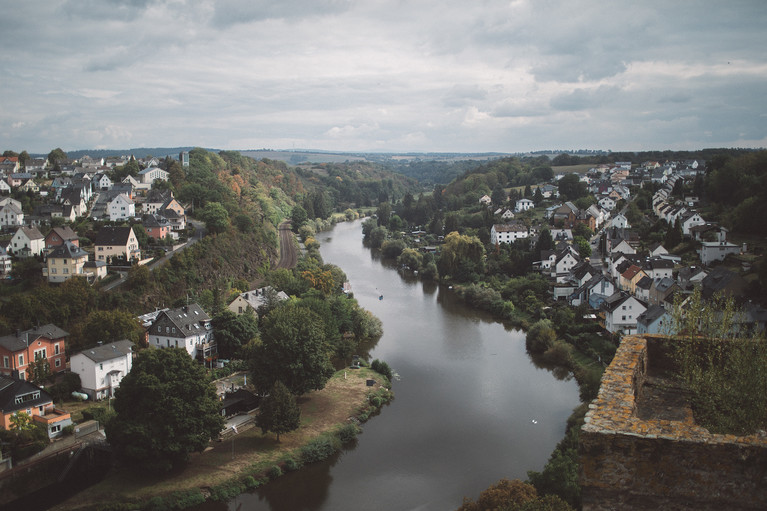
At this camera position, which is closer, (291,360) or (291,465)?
(291,465)

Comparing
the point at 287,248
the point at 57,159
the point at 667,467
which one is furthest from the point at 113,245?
the point at 667,467

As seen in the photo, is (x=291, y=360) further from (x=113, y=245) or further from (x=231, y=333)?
(x=113, y=245)

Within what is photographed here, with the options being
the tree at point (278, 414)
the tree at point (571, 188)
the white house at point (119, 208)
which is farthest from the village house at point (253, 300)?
the tree at point (571, 188)

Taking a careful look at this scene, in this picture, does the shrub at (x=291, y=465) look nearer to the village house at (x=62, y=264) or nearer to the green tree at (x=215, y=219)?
the village house at (x=62, y=264)

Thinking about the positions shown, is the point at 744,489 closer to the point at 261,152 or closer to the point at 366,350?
the point at 366,350

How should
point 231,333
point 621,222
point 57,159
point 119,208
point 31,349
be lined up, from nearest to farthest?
point 31,349, point 231,333, point 119,208, point 621,222, point 57,159

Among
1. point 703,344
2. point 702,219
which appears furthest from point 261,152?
point 703,344
